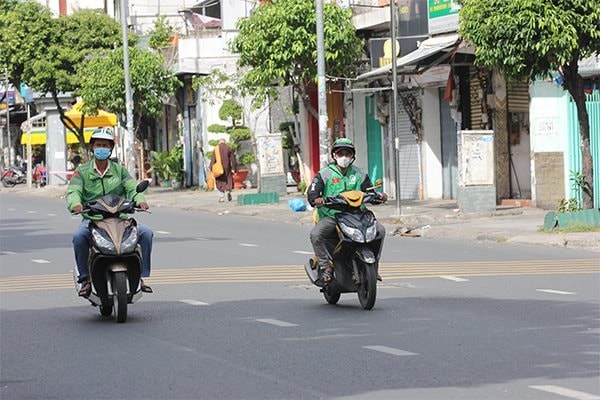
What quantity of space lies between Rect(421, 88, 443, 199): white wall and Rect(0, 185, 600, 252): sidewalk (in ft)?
3.26

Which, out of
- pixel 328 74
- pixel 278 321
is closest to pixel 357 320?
pixel 278 321

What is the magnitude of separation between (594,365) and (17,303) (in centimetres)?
735

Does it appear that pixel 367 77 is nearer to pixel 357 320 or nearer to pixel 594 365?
pixel 357 320

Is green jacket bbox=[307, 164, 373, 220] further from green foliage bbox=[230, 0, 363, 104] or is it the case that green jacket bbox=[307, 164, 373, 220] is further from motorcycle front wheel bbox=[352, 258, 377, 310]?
green foliage bbox=[230, 0, 363, 104]

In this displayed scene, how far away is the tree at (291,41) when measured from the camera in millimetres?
35781

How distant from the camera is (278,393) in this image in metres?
8.61

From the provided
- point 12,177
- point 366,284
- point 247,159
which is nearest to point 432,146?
point 247,159

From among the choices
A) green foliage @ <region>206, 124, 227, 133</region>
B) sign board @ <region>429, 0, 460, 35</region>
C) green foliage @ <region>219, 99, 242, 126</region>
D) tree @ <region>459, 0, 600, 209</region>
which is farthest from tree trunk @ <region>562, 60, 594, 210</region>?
green foliage @ <region>206, 124, 227, 133</region>

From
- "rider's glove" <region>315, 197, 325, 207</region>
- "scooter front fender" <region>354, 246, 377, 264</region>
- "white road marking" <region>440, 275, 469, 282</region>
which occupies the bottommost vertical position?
"white road marking" <region>440, 275, 469, 282</region>

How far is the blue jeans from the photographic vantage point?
41.9ft

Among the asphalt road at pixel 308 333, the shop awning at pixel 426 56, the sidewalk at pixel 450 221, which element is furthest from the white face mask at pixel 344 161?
the shop awning at pixel 426 56

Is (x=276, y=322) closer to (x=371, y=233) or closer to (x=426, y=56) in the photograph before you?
(x=371, y=233)

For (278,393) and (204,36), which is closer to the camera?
(278,393)

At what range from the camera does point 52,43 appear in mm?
53094
